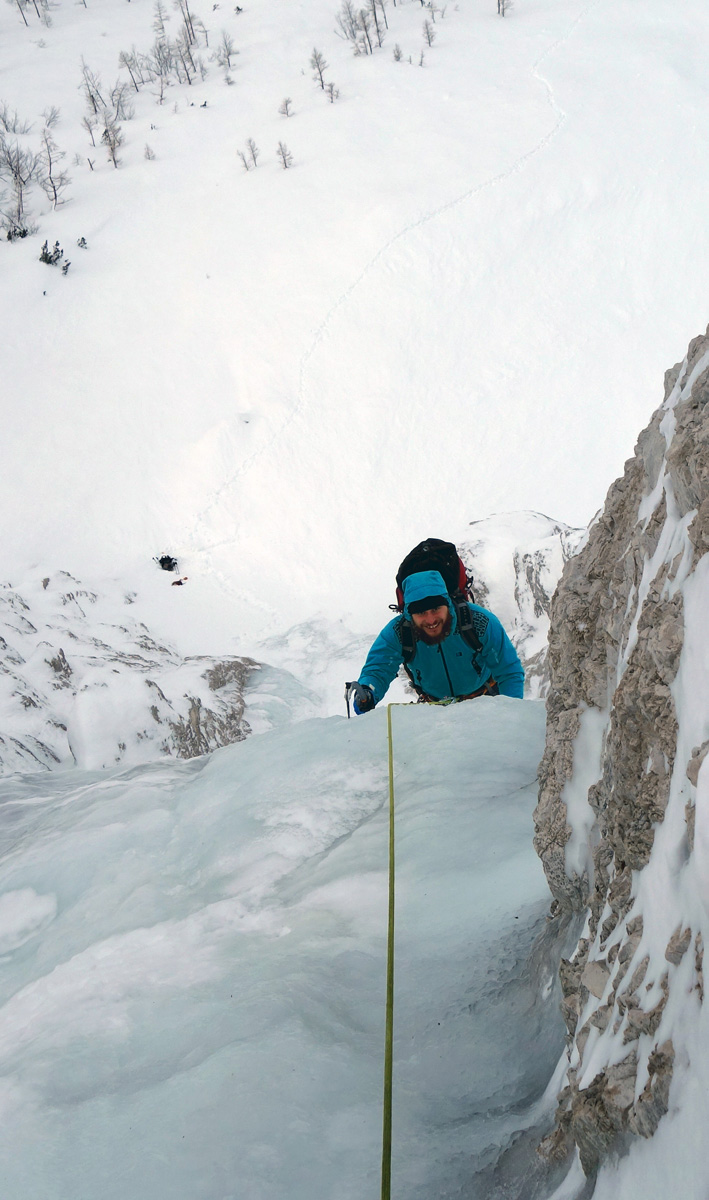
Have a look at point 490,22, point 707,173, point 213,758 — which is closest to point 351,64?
point 490,22

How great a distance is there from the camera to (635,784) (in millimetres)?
1365

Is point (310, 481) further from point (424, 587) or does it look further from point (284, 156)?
point (424, 587)

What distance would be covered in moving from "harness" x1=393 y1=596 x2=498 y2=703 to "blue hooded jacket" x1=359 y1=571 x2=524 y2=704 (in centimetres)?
2

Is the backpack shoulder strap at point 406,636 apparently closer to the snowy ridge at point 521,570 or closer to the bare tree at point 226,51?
the snowy ridge at point 521,570

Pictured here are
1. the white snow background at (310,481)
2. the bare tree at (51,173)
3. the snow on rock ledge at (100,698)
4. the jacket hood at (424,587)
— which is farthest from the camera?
the bare tree at (51,173)

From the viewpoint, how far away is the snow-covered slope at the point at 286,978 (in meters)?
1.62

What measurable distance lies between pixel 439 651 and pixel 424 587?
18.3 inches

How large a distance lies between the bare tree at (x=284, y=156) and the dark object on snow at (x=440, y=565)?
59.7ft

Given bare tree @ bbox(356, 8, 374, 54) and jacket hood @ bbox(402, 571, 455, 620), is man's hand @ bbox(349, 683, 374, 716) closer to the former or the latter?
jacket hood @ bbox(402, 571, 455, 620)

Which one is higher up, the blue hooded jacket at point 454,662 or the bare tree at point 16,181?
the bare tree at point 16,181

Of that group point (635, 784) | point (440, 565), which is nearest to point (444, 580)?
point (440, 565)

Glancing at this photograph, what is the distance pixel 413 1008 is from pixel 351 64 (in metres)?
26.2

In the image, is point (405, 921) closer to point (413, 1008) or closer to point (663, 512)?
point (413, 1008)

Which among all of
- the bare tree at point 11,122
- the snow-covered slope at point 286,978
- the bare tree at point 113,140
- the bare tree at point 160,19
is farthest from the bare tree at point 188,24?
the snow-covered slope at point 286,978
